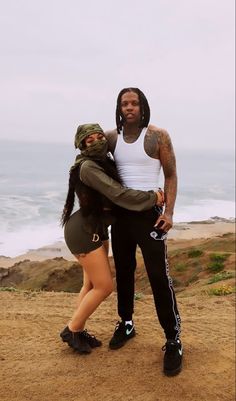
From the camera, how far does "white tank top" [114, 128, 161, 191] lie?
376cm

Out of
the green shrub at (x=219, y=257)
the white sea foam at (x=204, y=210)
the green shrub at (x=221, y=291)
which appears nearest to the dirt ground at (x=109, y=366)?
the green shrub at (x=221, y=291)

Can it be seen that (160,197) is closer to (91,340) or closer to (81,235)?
(81,235)

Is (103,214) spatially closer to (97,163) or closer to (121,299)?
(97,163)

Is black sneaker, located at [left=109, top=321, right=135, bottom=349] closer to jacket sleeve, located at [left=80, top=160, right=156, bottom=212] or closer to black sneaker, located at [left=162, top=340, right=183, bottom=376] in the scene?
black sneaker, located at [left=162, top=340, right=183, bottom=376]

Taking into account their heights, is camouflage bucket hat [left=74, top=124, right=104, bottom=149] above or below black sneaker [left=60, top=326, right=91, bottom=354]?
above

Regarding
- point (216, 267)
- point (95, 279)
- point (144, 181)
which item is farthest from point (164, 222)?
point (216, 267)

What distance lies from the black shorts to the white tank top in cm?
46

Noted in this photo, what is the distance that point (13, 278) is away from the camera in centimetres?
1464

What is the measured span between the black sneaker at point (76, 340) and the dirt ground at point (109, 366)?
0.09 metres

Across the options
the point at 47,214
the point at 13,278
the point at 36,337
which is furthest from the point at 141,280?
the point at 36,337

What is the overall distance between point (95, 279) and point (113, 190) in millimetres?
893

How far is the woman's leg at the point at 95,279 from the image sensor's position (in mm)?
3953

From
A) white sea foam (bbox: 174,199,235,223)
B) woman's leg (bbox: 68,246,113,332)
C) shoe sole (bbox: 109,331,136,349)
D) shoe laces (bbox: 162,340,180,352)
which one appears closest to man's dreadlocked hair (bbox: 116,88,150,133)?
woman's leg (bbox: 68,246,113,332)

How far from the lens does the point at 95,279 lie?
4031 millimetres
